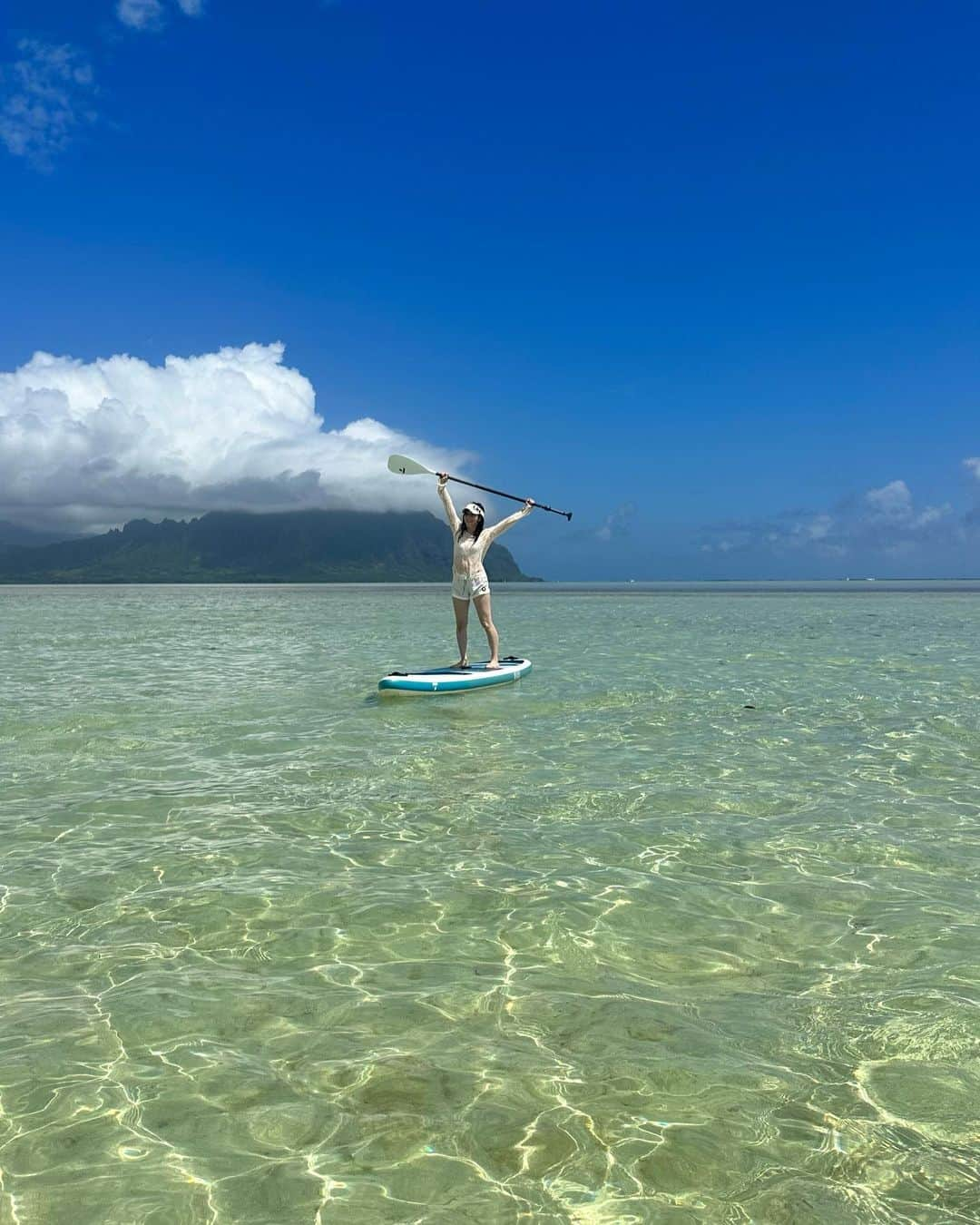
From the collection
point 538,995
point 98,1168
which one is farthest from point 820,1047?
point 98,1168

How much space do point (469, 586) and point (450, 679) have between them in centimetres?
226

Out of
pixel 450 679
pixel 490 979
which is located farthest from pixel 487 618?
pixel 490 979

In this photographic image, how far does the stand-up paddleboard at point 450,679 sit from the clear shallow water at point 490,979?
4277 millimetres

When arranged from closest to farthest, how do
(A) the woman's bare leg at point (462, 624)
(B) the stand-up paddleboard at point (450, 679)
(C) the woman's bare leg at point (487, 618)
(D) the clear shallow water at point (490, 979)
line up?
1. (D) the clear shallow water at point (490, 979)
2. (B) the stand-up paddleboard at point (450, 679)
3. (C) the woman's bare leg at point (487, 618)
4. (A) the woman's bare leg at point (462, 624)

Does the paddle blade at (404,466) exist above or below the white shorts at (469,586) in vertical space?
above

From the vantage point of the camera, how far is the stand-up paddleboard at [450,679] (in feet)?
61.3

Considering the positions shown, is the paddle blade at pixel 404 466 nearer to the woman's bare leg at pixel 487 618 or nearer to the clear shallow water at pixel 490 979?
the woman's bare leg at pixel 487 618

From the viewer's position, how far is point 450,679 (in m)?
19.4

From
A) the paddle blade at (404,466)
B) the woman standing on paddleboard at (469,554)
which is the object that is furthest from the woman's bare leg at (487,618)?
the paddle blade at (404,466)

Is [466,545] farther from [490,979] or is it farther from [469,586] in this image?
[490,979]

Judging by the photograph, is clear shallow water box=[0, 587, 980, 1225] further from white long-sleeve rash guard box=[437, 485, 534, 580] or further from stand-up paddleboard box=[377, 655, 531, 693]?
white long-sleeve rash guard box=[437, 485, 534, 580]

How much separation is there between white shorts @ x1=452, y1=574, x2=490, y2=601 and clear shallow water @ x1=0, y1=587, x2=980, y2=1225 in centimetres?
646

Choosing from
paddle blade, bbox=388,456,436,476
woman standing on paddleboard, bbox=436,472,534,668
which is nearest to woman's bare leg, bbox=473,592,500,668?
woman standing on paddleboard, bbox=436,472,534,668

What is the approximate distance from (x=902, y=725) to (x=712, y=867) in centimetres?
902
